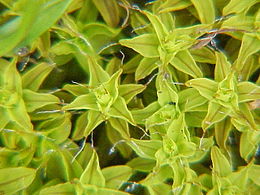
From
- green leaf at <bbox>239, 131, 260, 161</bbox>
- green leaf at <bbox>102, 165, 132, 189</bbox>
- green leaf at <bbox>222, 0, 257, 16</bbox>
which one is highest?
green leaf at <bbox>222, 0, 257, 16</bbox>

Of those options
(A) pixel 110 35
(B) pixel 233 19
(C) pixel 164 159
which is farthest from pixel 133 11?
(C) pixel 164 159

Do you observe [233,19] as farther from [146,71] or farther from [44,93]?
[44,93]

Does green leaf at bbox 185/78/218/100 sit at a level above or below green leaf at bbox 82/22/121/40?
below

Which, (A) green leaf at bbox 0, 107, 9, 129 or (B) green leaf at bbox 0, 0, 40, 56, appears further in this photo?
(A) green leaf at bbox 0, 107, 9, 129

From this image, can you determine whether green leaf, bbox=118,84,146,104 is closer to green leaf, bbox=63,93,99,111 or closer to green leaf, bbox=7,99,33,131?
green leaf, bbox=63,93,99,111

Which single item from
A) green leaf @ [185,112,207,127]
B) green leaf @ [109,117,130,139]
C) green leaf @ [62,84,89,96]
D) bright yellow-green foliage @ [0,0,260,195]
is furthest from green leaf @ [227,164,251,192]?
green leaf @ [62,84,89,96]

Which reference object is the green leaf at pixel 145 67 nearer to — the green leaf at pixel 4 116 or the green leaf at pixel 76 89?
the green leaf at pixel 76 89

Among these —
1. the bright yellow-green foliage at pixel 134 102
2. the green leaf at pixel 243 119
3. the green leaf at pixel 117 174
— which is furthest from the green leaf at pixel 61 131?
the green leaf at pixel 243 119
